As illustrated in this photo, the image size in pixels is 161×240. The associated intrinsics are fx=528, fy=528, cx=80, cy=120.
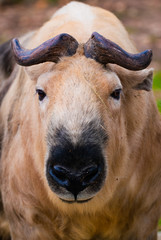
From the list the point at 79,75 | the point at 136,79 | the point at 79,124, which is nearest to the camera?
the point at 79,124

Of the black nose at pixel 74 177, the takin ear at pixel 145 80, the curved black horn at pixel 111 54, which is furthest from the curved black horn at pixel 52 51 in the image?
the black nose at pixel 74 177

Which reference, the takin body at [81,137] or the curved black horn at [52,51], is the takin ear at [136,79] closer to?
the takin body at [81,137]

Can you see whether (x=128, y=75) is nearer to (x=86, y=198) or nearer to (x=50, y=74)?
(x=50, y=74)

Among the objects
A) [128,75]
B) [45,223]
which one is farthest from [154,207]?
[128,75]

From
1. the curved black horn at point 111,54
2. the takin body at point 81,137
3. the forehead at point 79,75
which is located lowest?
the takin body at point 81,137

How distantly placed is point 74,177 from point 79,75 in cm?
88

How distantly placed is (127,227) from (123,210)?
0.81 ft

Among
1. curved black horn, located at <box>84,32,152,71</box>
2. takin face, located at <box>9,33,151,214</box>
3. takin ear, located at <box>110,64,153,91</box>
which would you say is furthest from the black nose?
takin ear, located at <box>110,64,153,91</box>

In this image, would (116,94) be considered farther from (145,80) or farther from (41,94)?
(41,94)

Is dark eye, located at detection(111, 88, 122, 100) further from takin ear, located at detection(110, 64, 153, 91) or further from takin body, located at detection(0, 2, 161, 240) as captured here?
takin ear, located at detection(110, 64, 153, 91)

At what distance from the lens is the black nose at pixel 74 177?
3828 mm

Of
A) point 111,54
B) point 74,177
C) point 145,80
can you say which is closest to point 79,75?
point 111,54

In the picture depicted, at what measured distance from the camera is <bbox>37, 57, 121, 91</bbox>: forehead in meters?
4.23

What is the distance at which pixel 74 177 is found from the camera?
3830 mm
